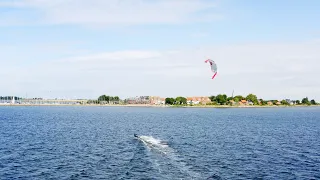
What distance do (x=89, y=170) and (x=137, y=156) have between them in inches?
438

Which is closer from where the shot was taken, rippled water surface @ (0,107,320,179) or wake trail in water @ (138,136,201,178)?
rippled water surface @ (0,107,320,179)

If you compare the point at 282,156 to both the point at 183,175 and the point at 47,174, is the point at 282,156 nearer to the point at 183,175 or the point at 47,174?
the point at 183,175

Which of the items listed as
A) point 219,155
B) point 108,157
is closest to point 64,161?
point 108,157

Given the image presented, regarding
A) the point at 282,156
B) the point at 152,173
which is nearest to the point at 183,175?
the point at 152,173

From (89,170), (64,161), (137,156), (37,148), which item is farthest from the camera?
(37,148)

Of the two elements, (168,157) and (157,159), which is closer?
(157,159)

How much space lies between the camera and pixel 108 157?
55.8 metres

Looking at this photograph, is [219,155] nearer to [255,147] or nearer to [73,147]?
[255,147]

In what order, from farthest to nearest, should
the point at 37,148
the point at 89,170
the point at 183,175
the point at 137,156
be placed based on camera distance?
the point at 37,148, the point at 137,156, the point at 89,170, the point at 183,175

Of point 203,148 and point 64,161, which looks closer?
point 64,161

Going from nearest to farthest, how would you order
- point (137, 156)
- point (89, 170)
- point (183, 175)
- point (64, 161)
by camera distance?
point (183, 175) → point (89, 170) → point (64, 161) → point (137, 156)

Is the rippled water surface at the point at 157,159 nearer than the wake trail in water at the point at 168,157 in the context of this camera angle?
Yes

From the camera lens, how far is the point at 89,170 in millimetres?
46656

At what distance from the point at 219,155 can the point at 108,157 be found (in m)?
16.2
